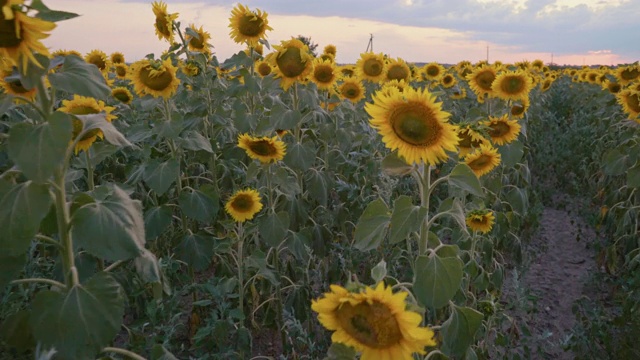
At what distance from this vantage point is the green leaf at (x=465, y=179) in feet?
6.48

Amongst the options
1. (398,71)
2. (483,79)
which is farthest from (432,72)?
(483,79)

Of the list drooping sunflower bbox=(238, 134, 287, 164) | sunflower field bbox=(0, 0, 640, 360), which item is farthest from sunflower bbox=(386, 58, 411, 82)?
drooping sunflower bbox=(238, 134, 287, 164)

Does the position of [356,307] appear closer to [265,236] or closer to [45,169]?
[45,169]

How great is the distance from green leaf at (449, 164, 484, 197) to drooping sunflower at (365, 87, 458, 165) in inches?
3.0

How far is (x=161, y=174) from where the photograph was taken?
122 inches

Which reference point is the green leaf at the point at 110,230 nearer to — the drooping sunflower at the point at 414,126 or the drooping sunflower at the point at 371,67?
the drooping sunflower at the point at 414,126

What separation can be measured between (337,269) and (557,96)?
41.2ft

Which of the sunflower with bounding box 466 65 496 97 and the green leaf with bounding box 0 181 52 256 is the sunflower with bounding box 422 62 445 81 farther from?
the green leaf with bounding box 0 181 52 256

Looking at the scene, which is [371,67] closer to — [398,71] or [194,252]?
[398,71]

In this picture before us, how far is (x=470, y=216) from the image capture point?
307 cm

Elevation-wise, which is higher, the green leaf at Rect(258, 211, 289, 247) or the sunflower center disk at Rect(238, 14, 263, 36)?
the sunflower center disk at Rect(238, 14, 263, 36)

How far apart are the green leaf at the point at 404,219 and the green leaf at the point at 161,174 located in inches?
63.7

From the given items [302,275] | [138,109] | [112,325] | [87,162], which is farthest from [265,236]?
[138,109]

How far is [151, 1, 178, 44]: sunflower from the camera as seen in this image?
14.4ft
